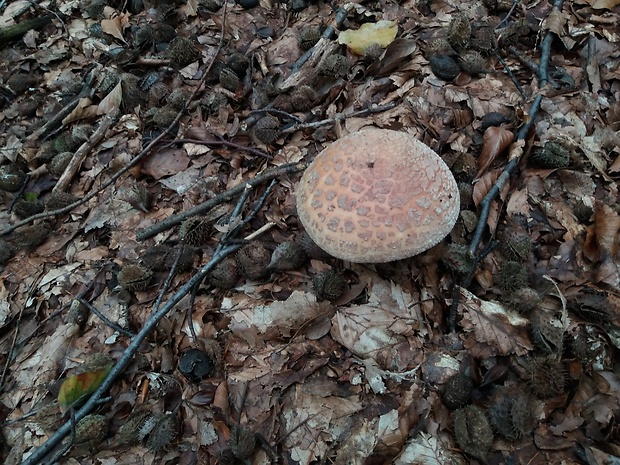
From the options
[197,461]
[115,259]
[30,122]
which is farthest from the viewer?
[30,122]

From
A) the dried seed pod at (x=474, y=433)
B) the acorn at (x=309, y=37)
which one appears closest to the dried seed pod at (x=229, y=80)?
the acorn at (x=309, y=37)

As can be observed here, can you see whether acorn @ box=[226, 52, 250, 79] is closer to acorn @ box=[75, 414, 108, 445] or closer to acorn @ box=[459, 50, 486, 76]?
acorn @ box=[459, 50, 486, 76]

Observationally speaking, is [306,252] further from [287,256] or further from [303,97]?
[303,97]

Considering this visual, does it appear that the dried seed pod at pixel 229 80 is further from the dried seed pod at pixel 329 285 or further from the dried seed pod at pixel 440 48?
the dried seed pod at pixel 329 285

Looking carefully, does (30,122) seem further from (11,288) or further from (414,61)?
(414,61)

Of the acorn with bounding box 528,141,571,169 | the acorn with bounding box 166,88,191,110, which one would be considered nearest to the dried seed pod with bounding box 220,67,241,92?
the acorn with bounding box 166,88,191,110

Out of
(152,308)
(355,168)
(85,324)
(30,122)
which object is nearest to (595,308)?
(355,168)
